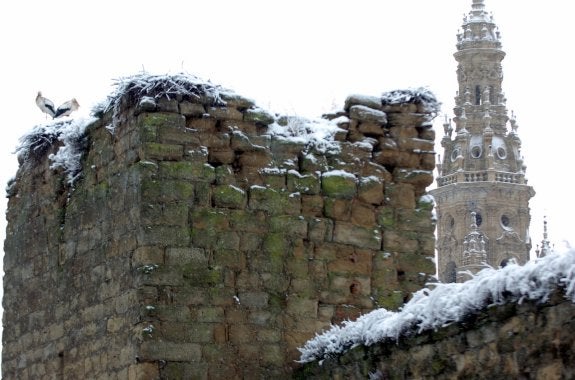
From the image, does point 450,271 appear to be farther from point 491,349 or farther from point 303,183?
point 491,349

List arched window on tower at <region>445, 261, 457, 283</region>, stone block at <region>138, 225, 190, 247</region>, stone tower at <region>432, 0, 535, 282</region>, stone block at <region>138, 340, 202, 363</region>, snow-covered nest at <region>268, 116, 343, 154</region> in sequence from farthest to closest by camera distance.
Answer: stone tower at <region>432, 0, 535, 282</region> < arched window on tower at <region>445, 261, 457, 283</region> < snow-covered nest at <region>268, 116, 343, 154</region> < stone block at <region>138, 225, 190, 247</region> < stone block at <region>138, 340, 202, 363</region>

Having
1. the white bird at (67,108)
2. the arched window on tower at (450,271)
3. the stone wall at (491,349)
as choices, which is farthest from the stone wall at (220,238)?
the arched window on tower at (450,271)

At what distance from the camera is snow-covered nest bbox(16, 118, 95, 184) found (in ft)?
36.2

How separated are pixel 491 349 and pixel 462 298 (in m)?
0.33

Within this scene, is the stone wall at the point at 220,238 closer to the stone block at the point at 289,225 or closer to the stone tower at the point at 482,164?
the stone block at the point at 289,225

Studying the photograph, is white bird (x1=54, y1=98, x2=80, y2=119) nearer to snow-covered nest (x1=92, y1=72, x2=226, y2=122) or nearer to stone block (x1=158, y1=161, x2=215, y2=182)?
snow-covered nest (x1=92, y1=72, x2=226, y2=122)

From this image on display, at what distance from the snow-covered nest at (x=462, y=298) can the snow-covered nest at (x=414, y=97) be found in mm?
1924

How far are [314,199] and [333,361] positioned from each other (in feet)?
4.85

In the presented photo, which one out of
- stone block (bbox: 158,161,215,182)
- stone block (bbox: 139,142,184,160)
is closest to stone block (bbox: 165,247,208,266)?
stone block (bbox: 158,161,215,182)

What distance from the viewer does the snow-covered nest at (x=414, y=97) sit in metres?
11.0

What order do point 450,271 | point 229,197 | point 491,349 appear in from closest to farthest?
1. point 491,349
2. point 229,197
3. point 450,271

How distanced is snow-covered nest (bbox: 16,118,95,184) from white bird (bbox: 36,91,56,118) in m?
0.21

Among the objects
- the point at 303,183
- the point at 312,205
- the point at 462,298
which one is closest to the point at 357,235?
the point at 312,205

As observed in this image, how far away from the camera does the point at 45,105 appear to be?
468 inches
